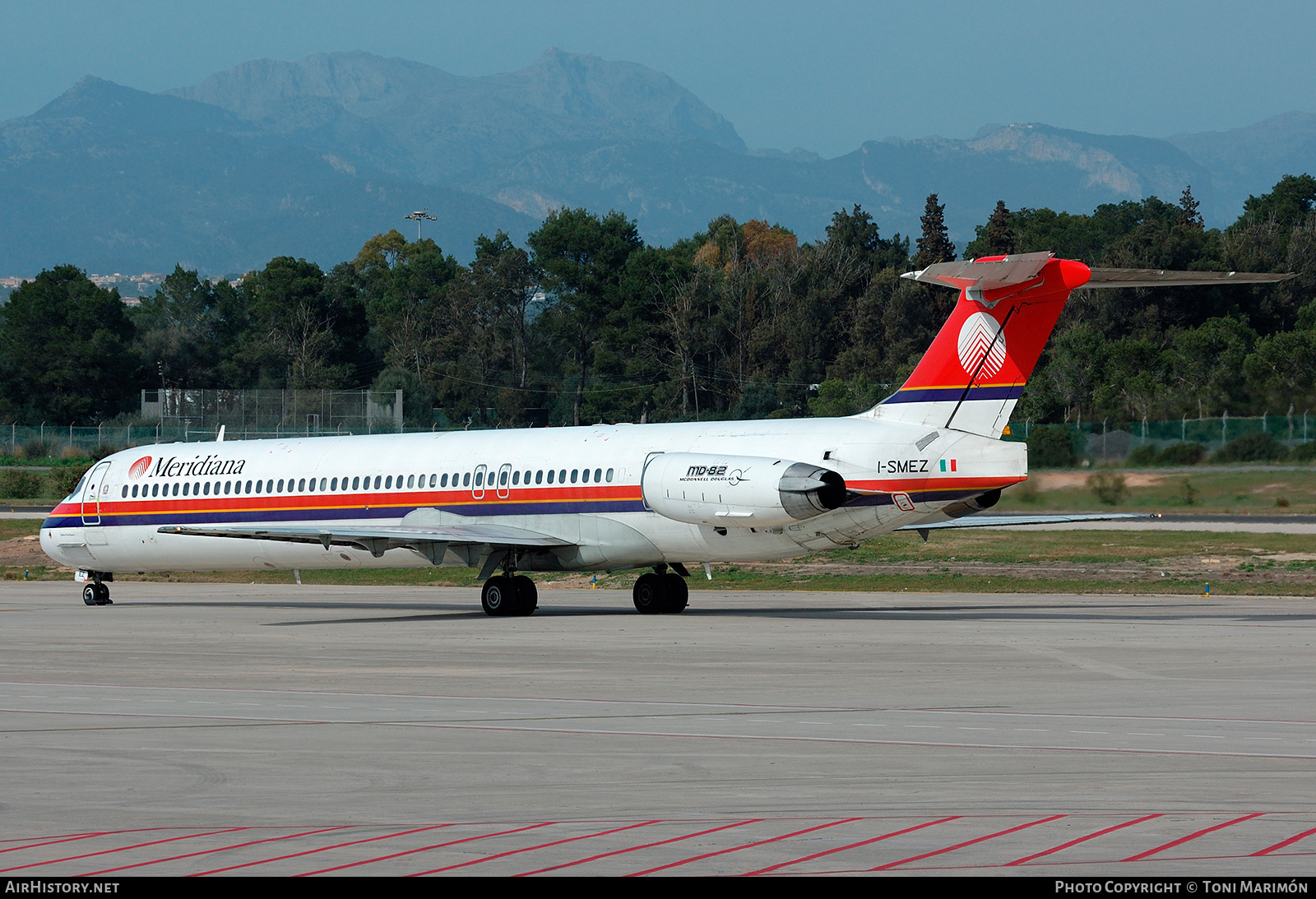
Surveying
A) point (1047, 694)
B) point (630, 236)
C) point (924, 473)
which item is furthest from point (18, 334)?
point (1047, 694)

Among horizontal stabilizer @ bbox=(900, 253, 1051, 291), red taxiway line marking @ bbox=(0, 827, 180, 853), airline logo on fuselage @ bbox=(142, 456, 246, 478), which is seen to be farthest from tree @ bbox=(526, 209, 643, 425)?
red taxiway line marking @ bbox=(0, 827, 180, 853)

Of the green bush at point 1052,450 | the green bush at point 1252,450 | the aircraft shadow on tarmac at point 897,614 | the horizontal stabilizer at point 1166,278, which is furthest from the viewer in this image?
the green bush at point 1252,450

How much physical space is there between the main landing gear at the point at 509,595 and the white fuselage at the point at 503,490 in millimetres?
569

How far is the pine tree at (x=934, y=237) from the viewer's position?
10031 centimetres

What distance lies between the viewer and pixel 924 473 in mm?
24234

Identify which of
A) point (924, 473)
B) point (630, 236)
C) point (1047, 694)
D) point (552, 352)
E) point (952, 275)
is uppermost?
point (630, 236)

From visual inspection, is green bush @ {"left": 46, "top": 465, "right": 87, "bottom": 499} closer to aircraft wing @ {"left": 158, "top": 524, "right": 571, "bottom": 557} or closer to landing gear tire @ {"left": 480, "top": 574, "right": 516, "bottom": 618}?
aircraft wing @ {"left": 158, "top": 524, "right": 571, "bottom": 557}

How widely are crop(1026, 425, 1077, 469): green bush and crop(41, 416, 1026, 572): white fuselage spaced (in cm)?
1483

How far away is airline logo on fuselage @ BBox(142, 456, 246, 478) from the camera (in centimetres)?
3206

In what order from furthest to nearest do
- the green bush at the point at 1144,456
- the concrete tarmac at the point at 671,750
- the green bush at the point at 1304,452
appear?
1. the green bush at the point at 1304,452
2. the green bush at the point at 1144,456
3. the concrete tarmac at the point at 671,750

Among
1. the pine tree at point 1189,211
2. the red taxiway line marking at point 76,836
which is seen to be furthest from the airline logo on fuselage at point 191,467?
the pine tree at point 1189,211

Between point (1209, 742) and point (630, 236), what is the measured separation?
10013 centimetres

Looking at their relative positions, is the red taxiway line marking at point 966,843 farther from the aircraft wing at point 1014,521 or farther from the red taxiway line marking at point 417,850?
the aircraft wing at point 1014,521

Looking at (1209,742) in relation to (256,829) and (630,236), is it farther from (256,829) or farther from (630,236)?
(630,236)
